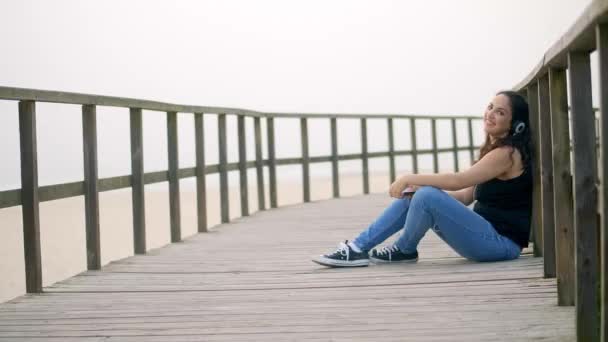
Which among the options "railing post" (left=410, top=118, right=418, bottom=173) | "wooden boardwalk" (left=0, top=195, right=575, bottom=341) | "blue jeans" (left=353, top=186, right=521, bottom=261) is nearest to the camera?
"wooden boardwalk" (left=0, top=195, right=575, bottom=341)

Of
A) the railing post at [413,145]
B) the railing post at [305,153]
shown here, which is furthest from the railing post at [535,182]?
the railing post at [413,145]

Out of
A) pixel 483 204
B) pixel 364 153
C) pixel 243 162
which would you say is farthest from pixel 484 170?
pixel 364 153

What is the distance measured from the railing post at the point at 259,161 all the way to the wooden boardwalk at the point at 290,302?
441 cm

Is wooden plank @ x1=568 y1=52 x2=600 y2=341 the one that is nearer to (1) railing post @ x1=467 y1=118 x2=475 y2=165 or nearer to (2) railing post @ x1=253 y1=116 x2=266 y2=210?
(2) railing post @ x1=253 y1=116 x2=266 y2=210

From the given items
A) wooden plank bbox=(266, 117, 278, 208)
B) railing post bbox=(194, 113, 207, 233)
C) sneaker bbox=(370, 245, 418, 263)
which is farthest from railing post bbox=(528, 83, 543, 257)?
wooden plank bbox=(266, 117, 278, 208)

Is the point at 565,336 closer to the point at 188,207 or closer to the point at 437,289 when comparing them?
the point at 437,289

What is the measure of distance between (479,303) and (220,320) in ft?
3.51

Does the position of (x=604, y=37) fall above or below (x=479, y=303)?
above

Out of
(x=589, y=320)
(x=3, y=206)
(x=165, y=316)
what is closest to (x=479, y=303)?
(x=589, y=320)

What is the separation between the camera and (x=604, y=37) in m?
2.40

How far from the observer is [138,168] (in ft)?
21.0

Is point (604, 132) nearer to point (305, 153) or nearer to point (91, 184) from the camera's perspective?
point (91, 184)

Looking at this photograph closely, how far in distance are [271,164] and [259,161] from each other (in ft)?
1.47

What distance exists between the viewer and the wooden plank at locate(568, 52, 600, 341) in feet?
9.41
